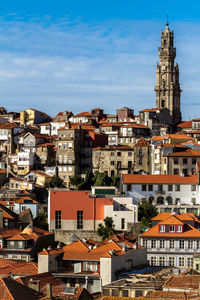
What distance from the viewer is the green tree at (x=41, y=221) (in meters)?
72.4

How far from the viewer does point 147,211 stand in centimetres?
7362

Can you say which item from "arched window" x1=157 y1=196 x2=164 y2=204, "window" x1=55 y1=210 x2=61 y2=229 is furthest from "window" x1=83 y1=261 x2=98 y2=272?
"arched window" x1=157 y1=196 x2=164 y2=204

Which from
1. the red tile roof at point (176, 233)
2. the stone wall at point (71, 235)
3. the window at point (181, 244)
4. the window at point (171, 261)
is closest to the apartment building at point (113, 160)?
the stone wall at point (71, 235)

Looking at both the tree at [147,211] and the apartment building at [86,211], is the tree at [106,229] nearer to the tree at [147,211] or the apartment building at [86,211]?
the apartment building at [86,211]

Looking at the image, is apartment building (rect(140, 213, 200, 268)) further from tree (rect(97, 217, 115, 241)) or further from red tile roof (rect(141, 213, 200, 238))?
tree (rect(97, 217, 115, 241))

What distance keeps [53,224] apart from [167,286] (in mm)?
38576

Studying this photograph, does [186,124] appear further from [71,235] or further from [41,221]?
[71,235]

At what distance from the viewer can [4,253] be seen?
190ft

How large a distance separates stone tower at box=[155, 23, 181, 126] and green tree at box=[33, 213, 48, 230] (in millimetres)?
59662

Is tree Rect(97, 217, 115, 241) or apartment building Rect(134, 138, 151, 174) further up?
apartment building Rect(134, 138, 151, 174)

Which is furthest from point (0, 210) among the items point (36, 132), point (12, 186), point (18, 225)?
point (36, 132)

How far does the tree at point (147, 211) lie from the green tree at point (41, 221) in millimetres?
9672

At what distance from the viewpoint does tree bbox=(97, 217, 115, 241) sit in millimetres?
68250

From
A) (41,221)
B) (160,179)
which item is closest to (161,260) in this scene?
(41,221)
